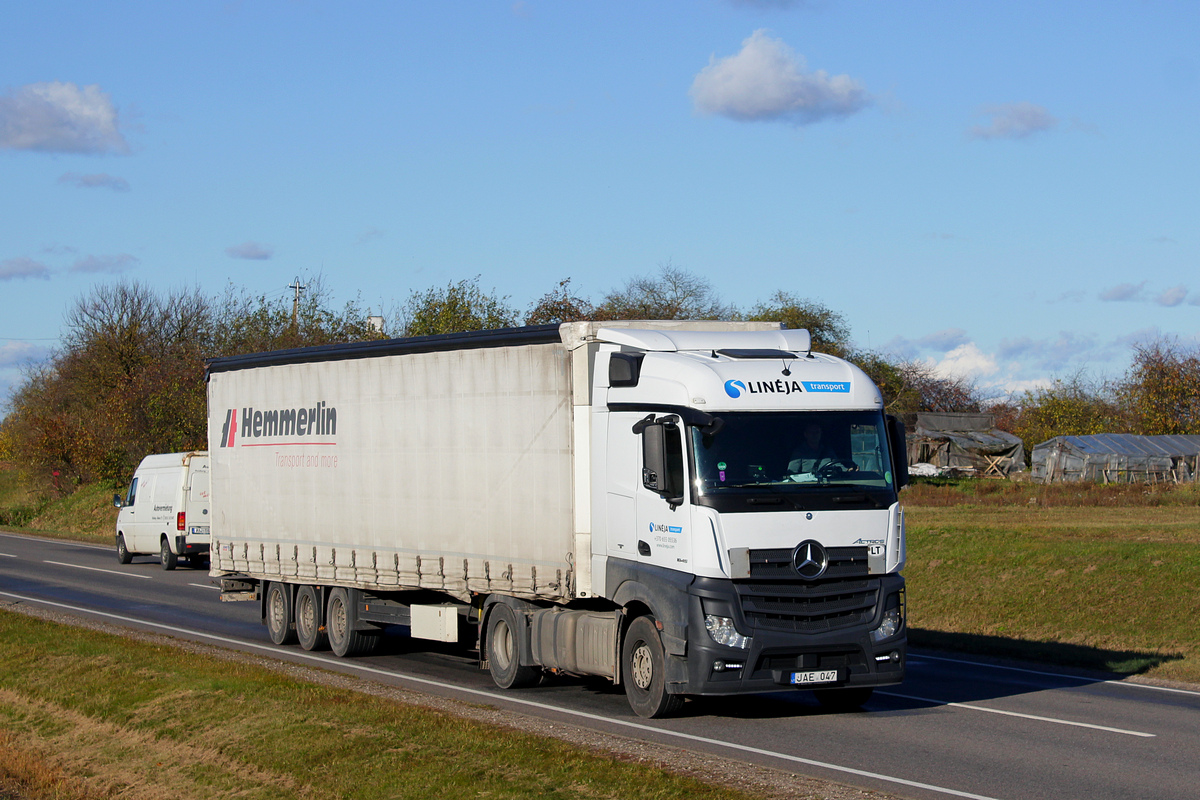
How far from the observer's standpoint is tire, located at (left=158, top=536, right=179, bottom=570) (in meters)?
30.9

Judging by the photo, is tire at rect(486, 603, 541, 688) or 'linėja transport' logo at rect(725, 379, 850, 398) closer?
'linėja transport' logo at rect(725, 379, 850, 398)

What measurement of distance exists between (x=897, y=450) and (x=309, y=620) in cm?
883

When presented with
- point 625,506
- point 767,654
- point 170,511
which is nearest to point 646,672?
point 767,654

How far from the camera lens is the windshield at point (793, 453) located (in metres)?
11.0

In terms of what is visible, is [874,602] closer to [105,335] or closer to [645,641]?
[645,641]

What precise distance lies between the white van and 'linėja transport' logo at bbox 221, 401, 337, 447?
41.0ft

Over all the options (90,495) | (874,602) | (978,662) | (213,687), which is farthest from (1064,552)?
(90,495)

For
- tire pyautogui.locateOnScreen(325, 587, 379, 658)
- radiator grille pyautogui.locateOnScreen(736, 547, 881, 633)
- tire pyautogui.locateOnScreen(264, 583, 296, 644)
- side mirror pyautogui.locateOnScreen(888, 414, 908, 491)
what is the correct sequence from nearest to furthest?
1. radiator grille pyautogui.locateOnScreen(736, 547, 881, 633)
2. side mirror pyautogui.locateOnScreen(888, 414, 908, 491)
3. tire pyautogui.locateOnScreen(325, 587, 379, 658)
4. tire pyautogui.locateOnScreen(264, 583, 296, 644)

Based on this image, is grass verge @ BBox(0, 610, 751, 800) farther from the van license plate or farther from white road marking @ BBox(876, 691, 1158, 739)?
white road marking @ BBox(876, 691, 1158, 739)

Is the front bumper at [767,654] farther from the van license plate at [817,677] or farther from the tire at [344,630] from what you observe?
the tire at [344,630]

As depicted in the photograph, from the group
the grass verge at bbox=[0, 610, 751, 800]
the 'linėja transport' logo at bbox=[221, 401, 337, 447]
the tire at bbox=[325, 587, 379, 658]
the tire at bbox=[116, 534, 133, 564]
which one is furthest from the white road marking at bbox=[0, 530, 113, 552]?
the grass verge at bbox=[0, 610, 751, 800]

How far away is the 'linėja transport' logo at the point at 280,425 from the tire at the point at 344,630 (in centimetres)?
206

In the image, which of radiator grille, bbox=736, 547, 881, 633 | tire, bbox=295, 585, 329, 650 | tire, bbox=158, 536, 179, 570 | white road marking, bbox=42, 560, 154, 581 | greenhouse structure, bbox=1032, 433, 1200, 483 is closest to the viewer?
radiator grille, bbox=736, 547, 881, 633

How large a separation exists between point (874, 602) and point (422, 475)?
5.55m
